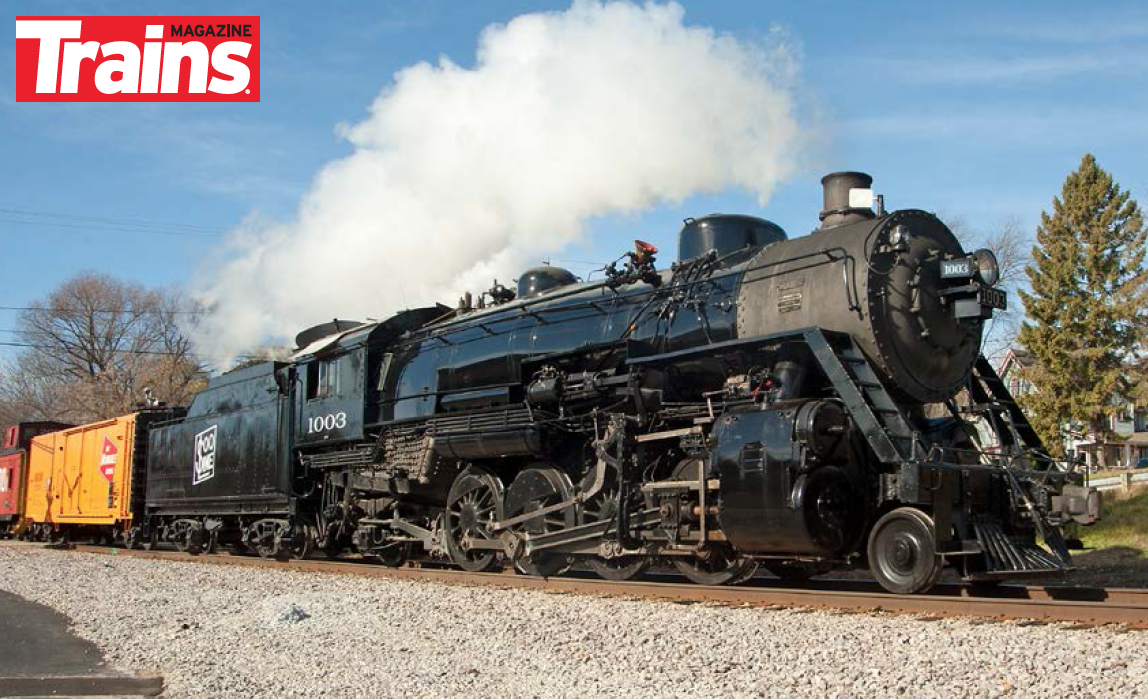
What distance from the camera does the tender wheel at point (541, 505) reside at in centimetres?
1002

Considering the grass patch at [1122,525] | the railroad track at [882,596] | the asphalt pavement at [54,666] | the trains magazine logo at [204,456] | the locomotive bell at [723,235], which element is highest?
the locomotive bell at [723,235]

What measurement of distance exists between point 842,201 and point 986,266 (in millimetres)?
1456

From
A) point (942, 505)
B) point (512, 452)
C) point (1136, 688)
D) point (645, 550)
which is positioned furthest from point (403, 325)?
point (1136, 688)

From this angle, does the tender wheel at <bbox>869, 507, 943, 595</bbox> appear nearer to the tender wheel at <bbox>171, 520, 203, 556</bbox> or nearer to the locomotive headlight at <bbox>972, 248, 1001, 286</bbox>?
the locomotive headlight at <bbox>972, 248, 1001, 286</bbox>

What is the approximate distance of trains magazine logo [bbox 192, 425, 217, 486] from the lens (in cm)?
1644

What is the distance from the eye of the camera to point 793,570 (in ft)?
31.5

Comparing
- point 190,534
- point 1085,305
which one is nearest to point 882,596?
point 190,534

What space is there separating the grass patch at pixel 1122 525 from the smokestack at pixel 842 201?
7.58 meters

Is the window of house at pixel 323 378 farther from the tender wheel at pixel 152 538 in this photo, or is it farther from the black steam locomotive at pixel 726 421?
the tender wheel at pixel 152 538

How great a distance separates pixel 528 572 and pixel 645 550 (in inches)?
75.3

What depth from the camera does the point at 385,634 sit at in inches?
281

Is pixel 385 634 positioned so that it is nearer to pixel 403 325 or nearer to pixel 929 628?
pixel 929 628

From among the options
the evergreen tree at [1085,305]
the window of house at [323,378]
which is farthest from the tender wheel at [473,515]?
the evergreen tree at [1085,305]

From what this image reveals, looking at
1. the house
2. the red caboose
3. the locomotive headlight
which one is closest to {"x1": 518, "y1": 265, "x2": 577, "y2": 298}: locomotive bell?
the locomotive headlight
